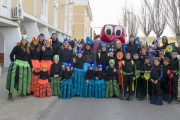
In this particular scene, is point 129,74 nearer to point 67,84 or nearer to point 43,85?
point 67,84

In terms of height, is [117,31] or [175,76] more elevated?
[117,31]

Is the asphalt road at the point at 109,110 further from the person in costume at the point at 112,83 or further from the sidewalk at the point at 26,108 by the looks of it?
the person in costume at the point at 112,83

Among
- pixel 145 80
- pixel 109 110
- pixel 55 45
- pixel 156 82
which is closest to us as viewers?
pixel 109 110

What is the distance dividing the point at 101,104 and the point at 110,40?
424cm

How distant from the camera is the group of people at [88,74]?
568 cm

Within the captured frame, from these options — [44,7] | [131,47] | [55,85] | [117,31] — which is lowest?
[55,85]

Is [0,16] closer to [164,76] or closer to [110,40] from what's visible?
[110,40]

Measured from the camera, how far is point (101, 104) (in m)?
5.58

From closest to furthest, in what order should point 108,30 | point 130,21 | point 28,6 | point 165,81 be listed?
point 165,81
point 108,30
point 28,6
point 130,21

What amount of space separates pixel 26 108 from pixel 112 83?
303cm

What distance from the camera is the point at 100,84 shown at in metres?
6.35

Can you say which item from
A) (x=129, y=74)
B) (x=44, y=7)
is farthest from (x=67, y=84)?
(x=44, y=7)

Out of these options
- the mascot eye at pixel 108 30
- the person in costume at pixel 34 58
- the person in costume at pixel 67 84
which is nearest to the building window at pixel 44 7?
the mascot eye at pixel 108 30

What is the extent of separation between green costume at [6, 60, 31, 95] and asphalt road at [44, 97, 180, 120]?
1.15 metres
